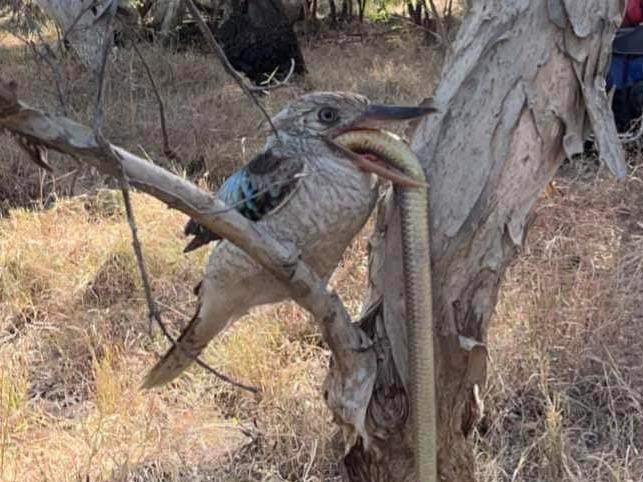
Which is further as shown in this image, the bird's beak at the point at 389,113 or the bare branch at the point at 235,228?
the bird's beak at the point at 389,113

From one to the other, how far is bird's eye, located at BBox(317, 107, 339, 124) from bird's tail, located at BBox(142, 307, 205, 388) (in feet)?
1.48

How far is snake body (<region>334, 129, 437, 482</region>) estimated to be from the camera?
167 centimetres

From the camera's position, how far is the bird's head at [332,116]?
1.65 metres

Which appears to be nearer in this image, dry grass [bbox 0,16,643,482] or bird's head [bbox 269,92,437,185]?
bird's head [bbox 269,92,437,185]

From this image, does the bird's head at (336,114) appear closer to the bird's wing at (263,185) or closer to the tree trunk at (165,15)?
the bird's wing at (263,185)

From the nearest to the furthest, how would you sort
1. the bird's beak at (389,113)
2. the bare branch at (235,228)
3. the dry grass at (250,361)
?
the bare branch at (235,228)
the bird's beak at (389,113)
the dry grass at (250,361)

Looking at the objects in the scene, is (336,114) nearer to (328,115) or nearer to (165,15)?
(328,115)

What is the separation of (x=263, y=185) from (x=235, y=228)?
26 centimetres

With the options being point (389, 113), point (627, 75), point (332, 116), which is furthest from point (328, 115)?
point (627, 75)

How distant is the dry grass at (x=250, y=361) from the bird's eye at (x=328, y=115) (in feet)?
3.96

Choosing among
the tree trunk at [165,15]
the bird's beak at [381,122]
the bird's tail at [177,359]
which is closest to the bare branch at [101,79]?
the bird's beak at [381,122]

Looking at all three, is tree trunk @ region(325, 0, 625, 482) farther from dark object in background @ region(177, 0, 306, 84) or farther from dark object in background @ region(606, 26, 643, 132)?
dark object in background @ region(177, 0, 306, 84)

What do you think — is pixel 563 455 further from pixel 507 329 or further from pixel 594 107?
pixel 594 107

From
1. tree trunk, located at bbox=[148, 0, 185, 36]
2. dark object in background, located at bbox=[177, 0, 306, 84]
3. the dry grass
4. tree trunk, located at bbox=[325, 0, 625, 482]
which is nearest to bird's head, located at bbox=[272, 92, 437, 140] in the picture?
tree trunk, located at bbox=[325, 0, 625, 482]
